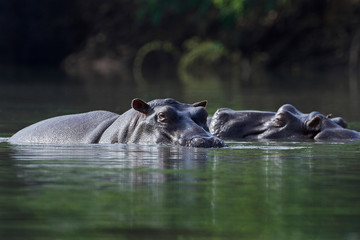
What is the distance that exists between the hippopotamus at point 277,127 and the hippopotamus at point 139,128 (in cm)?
146

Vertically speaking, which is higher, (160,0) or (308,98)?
(160,0)

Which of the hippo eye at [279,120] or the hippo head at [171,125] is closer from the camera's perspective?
the hippo head at [171,125]

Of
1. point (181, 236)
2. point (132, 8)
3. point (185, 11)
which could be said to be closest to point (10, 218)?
point (181, 236)

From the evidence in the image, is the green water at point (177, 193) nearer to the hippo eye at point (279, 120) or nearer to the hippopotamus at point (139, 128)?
the hippopotamus at point (139, 128)

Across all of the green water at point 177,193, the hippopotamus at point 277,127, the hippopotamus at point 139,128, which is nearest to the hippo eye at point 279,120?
the hippopotamus at point 277,127

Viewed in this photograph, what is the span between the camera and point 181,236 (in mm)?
4812

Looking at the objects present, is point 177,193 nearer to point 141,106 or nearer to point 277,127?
point 141,106

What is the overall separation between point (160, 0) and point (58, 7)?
10463 millimetres

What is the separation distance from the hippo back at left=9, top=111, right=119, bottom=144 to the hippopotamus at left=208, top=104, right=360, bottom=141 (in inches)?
61.1

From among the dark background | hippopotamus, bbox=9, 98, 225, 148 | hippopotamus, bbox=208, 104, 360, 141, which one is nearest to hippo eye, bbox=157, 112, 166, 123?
hippopotamus, bbox=9, 98, 225, 148

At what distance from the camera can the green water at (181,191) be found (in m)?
5.04

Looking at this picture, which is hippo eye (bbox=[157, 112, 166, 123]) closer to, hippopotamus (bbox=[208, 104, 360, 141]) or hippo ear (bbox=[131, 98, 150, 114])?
hippo ear (bbox=[131, 98, 150, 114])

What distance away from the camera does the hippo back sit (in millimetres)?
10231

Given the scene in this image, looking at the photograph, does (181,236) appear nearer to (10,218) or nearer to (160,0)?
(10,218)
